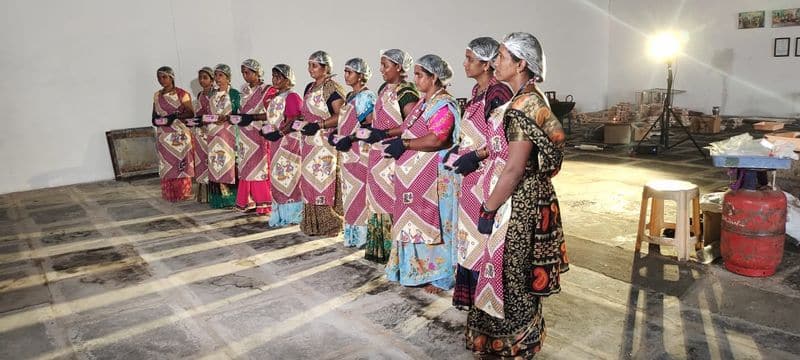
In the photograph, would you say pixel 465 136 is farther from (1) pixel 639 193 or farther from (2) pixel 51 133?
(2) pixel 51 133

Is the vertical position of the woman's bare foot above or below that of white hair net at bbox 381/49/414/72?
below

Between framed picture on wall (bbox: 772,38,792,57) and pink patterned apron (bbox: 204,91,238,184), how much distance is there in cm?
1174

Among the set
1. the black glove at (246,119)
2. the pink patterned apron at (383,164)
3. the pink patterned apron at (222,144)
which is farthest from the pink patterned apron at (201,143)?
the pink patterned apron at (383,164)

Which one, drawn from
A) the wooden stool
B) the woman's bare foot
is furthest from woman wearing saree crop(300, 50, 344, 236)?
the wooden stool

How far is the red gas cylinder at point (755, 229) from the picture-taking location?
3.17m

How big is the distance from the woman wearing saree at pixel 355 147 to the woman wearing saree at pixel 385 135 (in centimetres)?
12

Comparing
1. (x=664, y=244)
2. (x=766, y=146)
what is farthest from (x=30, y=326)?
(x=766, y=146)

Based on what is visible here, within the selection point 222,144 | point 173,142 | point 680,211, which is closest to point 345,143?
point 222,144

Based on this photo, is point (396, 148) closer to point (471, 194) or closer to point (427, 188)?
point (427, 188)

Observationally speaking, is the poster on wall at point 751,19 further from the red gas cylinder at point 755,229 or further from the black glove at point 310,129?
the black glove at point 310,129

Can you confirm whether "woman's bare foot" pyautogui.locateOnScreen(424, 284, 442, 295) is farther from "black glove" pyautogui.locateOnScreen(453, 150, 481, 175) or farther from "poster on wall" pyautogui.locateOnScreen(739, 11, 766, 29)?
"poster on wall" pyautogui.locateOnScreen(739, 11, 766, 29)

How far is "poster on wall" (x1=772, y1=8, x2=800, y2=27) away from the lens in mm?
10836

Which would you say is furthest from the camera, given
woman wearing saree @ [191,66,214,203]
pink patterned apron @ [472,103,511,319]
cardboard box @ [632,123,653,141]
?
cardboard box @ [632,123,653,141]

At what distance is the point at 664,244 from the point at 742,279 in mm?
544
